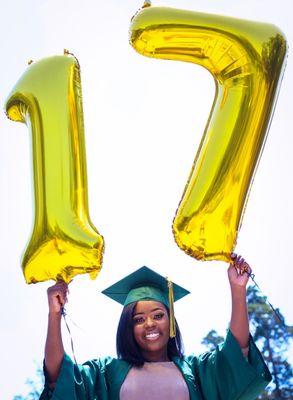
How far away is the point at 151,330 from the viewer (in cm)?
386

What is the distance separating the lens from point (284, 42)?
3.74 m

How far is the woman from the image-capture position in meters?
3.57

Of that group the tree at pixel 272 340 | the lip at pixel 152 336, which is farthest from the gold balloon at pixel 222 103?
the tree at pixel 272 340

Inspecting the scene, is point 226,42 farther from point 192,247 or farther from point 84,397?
point 84,397

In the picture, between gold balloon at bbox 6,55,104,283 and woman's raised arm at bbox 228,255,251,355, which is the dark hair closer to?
woman's raised arm at bbox 228,255,251,355

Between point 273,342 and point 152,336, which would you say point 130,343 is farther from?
point 273,342

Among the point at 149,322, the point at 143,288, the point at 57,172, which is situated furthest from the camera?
the point at 143,288

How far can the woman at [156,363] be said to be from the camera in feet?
11.7

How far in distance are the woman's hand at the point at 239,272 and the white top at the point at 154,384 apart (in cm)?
51

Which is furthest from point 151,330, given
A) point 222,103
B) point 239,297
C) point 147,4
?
point 147,4

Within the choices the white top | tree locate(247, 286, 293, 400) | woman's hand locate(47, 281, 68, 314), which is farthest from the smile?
tree locate(247, 286, 293, 400)

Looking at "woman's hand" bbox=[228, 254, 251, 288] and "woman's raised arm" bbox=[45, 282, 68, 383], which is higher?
"woman's hand" bbox=[228, 254, 251, 288]

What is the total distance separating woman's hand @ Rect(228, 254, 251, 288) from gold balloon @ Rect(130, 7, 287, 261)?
0.12 meters

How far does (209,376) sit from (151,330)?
13.8 inches
